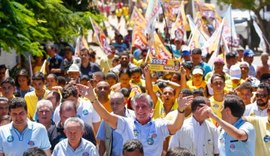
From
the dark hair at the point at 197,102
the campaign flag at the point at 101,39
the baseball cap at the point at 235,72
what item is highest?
the campaign flag at the point at 101,39

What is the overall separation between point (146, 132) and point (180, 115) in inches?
16.1

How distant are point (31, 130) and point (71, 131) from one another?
0.61m

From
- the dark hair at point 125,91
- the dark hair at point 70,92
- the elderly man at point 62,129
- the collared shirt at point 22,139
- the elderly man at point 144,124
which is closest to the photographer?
the collared shirt at point 22,139

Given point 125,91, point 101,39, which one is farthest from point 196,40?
point 125,91

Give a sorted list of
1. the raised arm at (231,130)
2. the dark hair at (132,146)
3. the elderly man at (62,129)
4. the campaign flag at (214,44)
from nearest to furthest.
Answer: the dark hair at (132,146), the raised arm at (231,130), the elderly man at (62,129), the campaign flag at (214,44)

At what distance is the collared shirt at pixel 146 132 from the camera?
344 inches

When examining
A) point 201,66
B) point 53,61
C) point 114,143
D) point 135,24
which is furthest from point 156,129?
point 135,24

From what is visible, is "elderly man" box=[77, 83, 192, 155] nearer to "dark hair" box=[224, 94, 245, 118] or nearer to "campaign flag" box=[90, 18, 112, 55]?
"dark hair" box=[224, 94, 245, 118]

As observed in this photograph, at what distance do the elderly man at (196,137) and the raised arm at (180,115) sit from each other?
222 mm

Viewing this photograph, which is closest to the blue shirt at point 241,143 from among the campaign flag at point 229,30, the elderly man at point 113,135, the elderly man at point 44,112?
the elderly man at point 113,135

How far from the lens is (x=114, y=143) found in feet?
30.8

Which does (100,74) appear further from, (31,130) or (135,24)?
(135,24)

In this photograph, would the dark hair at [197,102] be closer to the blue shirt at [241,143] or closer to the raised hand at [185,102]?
the raised hand at [185,102]

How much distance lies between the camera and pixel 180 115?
8727 millimetres
